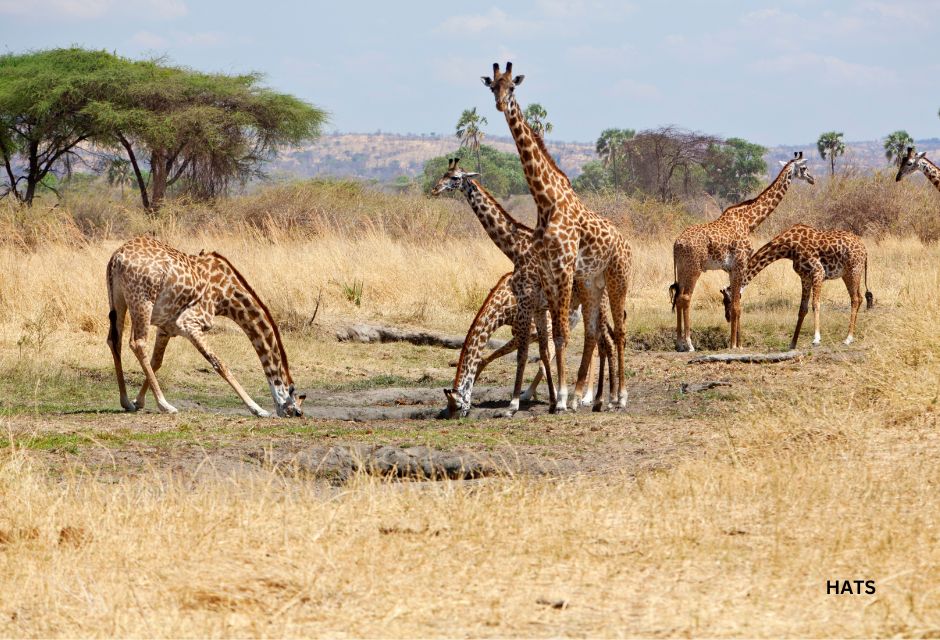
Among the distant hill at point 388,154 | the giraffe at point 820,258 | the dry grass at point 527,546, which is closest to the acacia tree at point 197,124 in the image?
the giraffe at point 820,258

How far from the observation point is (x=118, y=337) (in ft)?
31.6

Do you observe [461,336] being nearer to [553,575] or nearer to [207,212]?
[553,575]

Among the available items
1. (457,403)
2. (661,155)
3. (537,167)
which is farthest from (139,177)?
(537,167)

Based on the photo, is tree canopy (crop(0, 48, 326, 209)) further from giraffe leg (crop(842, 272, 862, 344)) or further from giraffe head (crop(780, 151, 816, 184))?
giraffe leg (crop(842, 272, 862, 344))

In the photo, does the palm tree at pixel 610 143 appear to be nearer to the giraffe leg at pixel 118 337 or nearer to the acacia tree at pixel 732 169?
the acacia tree at pixel 732 169

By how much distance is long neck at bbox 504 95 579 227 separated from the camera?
9.12 metres

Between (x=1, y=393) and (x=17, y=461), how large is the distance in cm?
413

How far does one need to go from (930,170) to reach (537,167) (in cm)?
717

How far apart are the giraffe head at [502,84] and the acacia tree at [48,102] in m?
22.4

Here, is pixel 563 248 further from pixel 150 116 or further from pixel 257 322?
pixel 150 116

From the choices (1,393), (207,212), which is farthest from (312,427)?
(207,212)

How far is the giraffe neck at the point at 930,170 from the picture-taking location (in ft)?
45.5

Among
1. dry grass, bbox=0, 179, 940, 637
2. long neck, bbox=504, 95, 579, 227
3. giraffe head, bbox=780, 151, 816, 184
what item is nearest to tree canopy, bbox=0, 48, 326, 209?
giraffe head, bbox=780, 151, 816, 184

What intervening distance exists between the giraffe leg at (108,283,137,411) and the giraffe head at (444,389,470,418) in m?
2.63
